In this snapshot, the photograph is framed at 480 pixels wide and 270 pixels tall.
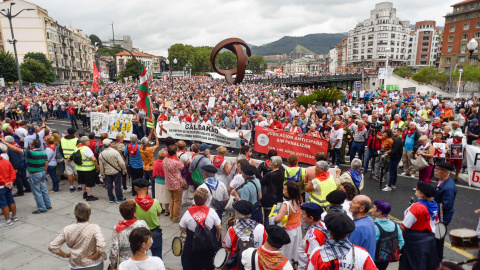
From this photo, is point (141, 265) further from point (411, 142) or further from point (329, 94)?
point (329, 94)

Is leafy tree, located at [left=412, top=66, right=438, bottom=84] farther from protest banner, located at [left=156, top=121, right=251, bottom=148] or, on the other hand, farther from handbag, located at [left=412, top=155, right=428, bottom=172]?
handbag, located at [left=412, top=155, right=428, bottom=172]

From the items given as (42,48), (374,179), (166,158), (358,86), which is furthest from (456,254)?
(42,48)

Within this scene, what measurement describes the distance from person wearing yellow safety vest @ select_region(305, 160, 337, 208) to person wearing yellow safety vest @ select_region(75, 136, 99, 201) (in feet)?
17.5

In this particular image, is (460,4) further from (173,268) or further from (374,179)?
(173,268)

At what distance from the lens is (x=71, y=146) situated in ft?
25.6

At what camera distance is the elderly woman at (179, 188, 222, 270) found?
3.83m

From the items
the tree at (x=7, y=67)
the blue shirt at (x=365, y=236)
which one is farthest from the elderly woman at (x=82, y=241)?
the tree at (x=7, y=67)

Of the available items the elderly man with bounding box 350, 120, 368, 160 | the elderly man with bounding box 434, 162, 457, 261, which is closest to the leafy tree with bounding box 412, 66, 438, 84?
the elderly man with bounding box 350, 120, 368, 160

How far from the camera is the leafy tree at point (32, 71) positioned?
5362 cm

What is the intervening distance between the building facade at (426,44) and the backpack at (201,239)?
133798 millimetres

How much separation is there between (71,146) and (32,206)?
67.4 inches

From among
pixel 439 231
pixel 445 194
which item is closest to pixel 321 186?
pixel 439 231

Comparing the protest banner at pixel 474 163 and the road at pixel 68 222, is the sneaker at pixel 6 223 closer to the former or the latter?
the road at pixel 68 222

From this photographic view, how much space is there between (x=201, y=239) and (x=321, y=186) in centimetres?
213
